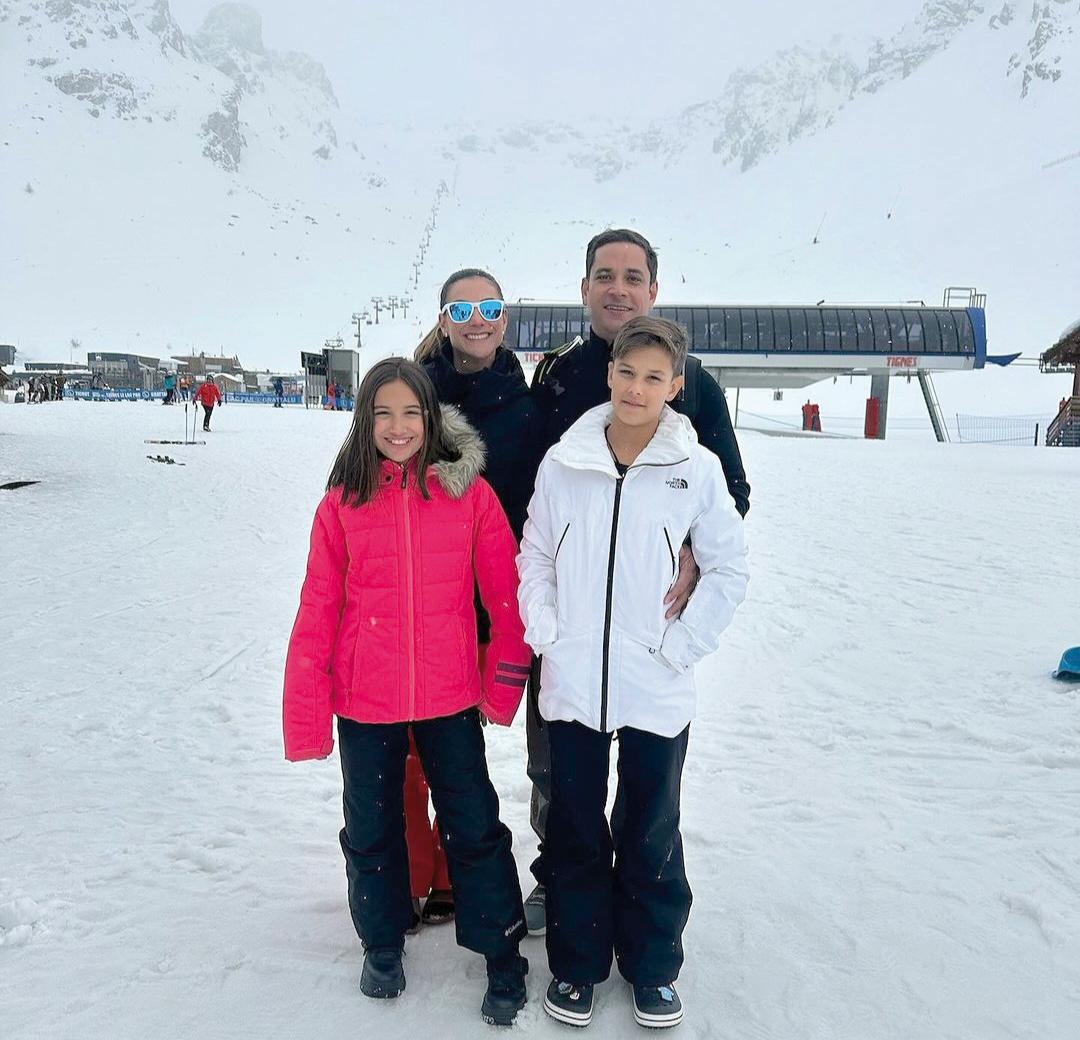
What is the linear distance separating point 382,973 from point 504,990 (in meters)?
0.34

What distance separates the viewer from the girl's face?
7.41 ft

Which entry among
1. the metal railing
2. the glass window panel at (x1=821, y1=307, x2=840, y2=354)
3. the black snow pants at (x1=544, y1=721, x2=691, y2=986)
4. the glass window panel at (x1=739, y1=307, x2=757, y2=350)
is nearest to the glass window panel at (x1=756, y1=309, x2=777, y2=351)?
the glass window panel at (x1=739, y1=307, x2=757, y2=350)

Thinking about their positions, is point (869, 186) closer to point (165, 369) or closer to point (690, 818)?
point (165, 369)

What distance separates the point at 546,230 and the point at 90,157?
50.3m

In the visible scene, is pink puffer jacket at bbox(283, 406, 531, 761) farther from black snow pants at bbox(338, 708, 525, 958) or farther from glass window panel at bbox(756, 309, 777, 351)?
glass window panel at bbox(756, 309, 777, 351)

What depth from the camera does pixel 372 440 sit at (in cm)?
229

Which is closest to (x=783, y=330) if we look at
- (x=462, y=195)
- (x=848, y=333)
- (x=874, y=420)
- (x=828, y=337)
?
(x=828, y=337)

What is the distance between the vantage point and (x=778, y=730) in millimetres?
4164

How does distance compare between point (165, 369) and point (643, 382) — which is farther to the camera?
point (165, 369)

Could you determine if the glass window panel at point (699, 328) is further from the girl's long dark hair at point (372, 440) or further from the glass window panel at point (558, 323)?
the girl's long dark hair at point (372, 440)

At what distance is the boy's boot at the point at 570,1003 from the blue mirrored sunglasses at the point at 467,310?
74.6 inches

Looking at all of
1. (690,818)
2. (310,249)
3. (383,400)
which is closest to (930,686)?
(690,818)

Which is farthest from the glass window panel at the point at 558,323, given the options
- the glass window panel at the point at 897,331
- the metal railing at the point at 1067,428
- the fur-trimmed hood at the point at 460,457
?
the fur-trimmed hood at the point at 460,457

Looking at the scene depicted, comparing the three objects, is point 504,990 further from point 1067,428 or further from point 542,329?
point 1067,428
